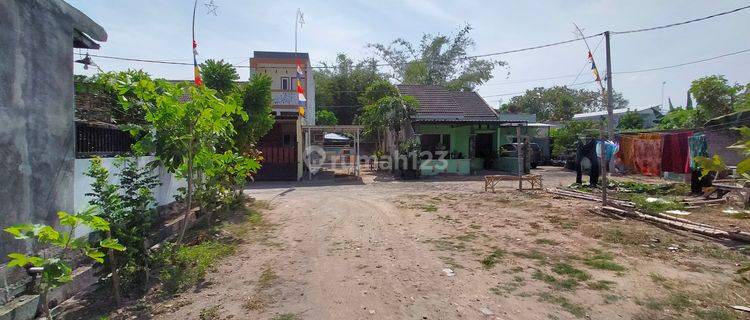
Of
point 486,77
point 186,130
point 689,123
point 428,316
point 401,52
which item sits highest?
point 401,52

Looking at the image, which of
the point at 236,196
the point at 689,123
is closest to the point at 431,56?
the point at 689,123

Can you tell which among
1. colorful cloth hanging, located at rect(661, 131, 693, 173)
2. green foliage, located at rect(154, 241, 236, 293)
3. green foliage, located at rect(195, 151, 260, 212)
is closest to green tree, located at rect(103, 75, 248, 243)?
green foliage, located at rect(195, 151, 260, 212)

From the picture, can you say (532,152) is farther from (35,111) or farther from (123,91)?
(35,111)

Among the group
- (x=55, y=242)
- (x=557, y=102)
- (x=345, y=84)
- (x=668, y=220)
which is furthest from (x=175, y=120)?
(x=557, y=102)

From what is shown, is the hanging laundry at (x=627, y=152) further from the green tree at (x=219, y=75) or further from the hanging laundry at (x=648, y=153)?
the green tree at (x=219, y=75)

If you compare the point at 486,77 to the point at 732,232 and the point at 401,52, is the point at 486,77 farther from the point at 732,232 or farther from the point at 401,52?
the point at 732,232

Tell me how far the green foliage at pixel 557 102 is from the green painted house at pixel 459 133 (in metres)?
25.4

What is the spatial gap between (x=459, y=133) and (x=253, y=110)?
1282cm

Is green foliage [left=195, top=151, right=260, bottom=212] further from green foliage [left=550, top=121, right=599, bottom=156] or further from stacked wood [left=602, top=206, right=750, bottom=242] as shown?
green foliage [left=550, top=121, right=599, bottom=156]

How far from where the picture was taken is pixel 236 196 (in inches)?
401

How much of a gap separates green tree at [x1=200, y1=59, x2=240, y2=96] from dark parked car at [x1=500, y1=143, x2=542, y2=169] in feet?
49.2

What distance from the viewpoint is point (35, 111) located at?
159 inches

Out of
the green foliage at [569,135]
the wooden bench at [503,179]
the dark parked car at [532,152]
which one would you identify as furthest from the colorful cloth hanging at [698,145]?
the green foliage at [569,135]

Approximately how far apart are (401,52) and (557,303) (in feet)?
127
